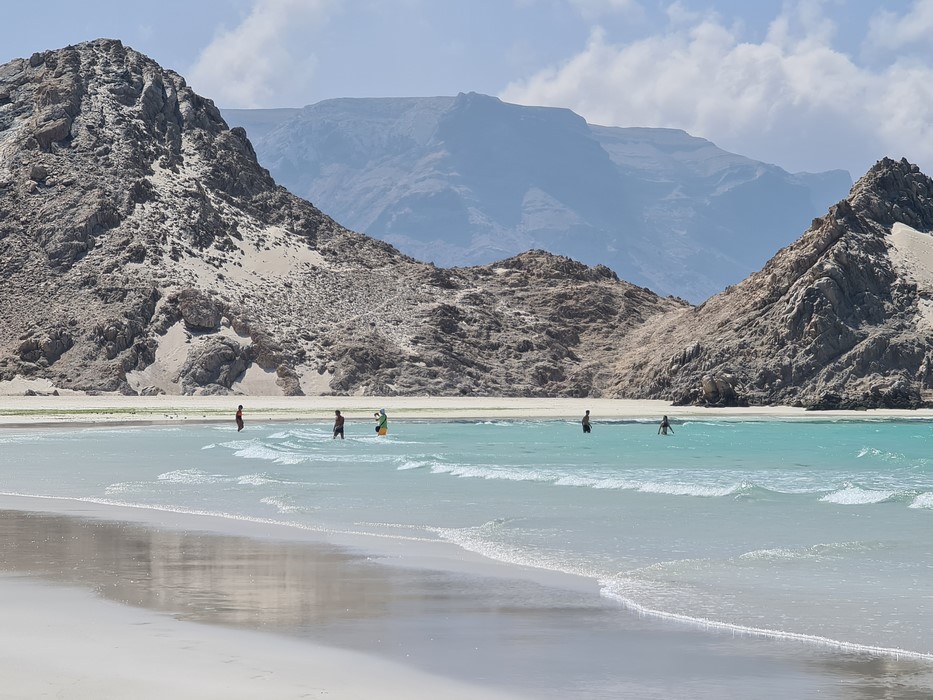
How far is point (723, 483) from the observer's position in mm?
30156

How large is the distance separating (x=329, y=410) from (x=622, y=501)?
53.1 meters

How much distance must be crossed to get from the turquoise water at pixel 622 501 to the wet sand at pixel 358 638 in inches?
39.3

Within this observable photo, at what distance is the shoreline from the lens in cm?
6669

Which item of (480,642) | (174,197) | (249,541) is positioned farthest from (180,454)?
(174,197)

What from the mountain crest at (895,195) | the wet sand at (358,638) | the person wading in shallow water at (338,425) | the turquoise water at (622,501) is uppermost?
the mountain crest at (895,195)

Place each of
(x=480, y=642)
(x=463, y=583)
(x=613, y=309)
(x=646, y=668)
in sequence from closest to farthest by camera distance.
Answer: (x=646, y=668) < (x=480, y=642) < (x=463, y=583) < (x=613, y=309)

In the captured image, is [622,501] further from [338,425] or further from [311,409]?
[311,409]

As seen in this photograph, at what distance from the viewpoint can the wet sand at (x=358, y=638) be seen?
390 inches

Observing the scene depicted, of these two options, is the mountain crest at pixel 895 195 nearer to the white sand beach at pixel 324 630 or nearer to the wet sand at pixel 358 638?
the white sand beach at pixel 324 630

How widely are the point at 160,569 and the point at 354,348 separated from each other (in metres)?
84.4

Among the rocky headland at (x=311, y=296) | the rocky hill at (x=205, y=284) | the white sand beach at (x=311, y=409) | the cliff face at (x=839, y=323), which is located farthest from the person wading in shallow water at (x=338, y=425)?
the rocky hill at (x=205, y=284)

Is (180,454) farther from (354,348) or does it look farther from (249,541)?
(354,348)

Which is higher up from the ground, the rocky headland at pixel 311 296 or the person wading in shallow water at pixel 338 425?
the rocky headland at pixel 311 296

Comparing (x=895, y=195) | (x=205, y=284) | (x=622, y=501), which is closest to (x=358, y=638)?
(x=622, y=501)
